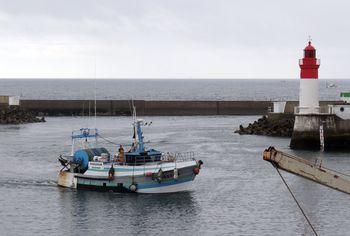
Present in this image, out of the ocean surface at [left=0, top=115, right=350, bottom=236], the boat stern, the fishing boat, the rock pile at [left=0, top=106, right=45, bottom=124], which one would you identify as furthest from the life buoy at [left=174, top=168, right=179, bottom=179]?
the rock pile at [left=0, top=106, right=45, bottom=124]

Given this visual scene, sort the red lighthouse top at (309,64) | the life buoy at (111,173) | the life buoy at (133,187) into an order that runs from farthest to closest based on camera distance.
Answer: the red lighthouse top at (309,64) < the life buoy at (111,173) < the life buoy at (133,187)

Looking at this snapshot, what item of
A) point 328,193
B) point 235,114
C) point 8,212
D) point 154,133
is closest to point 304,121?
point 328,193

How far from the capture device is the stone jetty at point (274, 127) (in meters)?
69.9

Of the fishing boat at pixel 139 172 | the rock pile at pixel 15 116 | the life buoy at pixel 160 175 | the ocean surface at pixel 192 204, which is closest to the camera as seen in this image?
the ocean surface at pixel 192 204

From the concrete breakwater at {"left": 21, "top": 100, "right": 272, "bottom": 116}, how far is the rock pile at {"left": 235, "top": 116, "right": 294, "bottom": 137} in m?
32.6

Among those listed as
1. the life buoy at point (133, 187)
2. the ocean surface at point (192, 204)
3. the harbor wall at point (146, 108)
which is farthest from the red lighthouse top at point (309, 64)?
the harbor wall at point (146, 108)

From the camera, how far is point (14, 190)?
42594mm

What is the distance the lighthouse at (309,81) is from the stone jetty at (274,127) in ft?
36.9

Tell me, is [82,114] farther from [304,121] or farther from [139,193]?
[139,193]

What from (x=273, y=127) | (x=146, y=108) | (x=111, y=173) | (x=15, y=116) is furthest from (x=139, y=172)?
(x=146, y=108)

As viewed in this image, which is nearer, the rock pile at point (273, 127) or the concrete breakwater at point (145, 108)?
the rock pile at point (273, 127)

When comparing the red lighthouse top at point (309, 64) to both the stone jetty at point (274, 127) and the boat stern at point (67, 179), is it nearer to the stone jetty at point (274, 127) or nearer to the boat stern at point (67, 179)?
the stone jetty at point (274, 127)

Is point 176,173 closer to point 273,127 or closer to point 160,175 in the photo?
point 160,175

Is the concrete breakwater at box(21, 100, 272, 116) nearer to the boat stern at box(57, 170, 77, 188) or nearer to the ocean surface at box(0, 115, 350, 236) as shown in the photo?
the ocean surface at box(0, 115, 350, 236)
